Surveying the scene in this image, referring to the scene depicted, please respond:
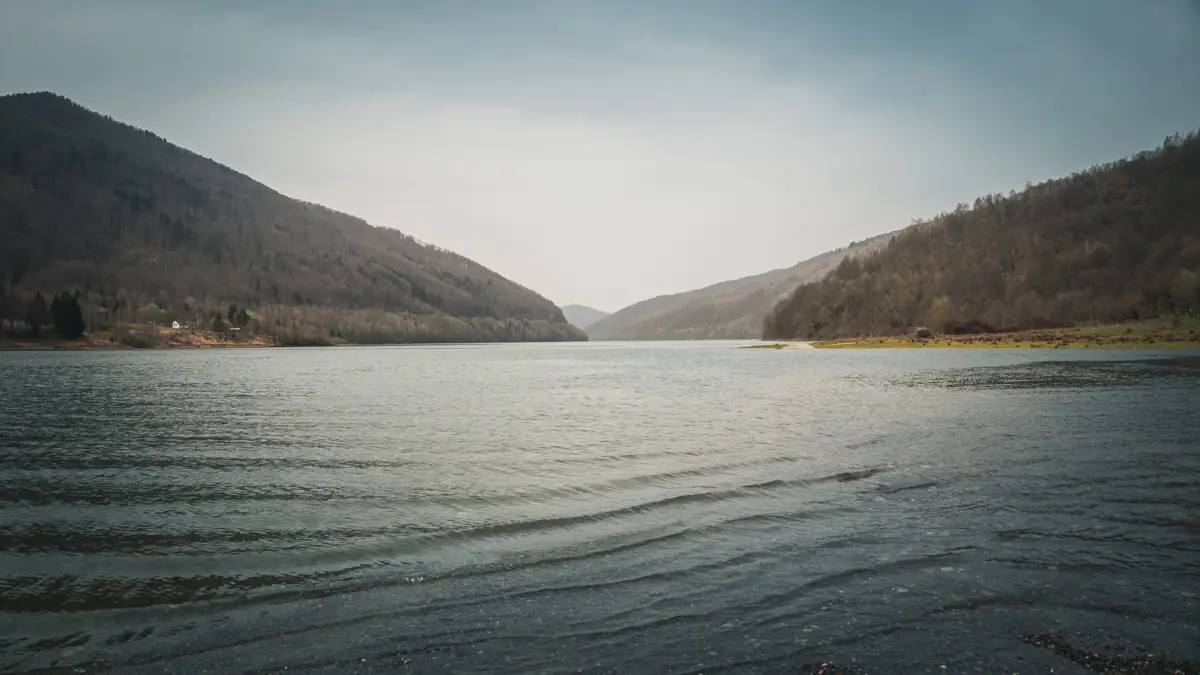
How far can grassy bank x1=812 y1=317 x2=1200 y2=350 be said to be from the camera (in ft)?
455

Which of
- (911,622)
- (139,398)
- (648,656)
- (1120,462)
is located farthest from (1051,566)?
(139,398)

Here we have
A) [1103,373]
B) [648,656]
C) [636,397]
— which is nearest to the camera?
[648,656]

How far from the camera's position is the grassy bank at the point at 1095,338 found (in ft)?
455

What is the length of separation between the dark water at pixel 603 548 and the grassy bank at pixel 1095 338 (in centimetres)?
13928

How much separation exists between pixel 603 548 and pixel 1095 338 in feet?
596

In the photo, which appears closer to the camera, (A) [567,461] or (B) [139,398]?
(A) [567,461]

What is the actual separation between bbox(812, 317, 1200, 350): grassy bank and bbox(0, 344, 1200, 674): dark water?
5483 inches

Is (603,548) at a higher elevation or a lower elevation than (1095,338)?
lower

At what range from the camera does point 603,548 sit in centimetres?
1380

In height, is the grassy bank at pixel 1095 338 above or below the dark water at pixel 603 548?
above

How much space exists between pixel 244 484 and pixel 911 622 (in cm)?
2029

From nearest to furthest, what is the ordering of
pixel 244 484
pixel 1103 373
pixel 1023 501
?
pixel 1023 501 < pixel 244 484 < pixel 1103 373

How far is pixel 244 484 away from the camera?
21172 mm

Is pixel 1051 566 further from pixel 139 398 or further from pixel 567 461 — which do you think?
pixel 139 398
